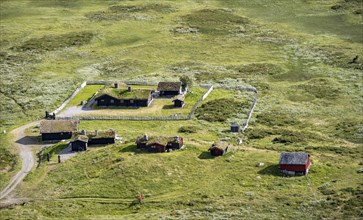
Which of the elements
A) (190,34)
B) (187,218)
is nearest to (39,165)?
(187,218)

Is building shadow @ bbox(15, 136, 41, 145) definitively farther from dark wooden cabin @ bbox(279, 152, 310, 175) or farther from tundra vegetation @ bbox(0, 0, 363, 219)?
dark wooden cabin @ bbox(279, 152, 310, 175)

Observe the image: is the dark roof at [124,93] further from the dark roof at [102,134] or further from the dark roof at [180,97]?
the dark roof at [102,134]

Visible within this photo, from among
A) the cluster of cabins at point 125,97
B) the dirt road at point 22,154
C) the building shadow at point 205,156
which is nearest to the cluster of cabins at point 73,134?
the dirt road at point 22,154

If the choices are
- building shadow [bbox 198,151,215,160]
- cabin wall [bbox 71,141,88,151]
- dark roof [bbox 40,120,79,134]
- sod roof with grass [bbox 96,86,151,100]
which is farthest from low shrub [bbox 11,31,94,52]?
building shadow [bbox 198,151,215,160]

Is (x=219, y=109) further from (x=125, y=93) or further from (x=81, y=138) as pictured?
(x=81, y=138)

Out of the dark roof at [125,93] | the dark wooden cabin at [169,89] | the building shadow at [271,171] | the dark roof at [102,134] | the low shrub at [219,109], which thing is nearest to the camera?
the building shadow at [271,171]

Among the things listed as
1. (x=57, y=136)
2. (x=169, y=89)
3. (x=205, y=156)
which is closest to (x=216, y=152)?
(x=205, y=156)
